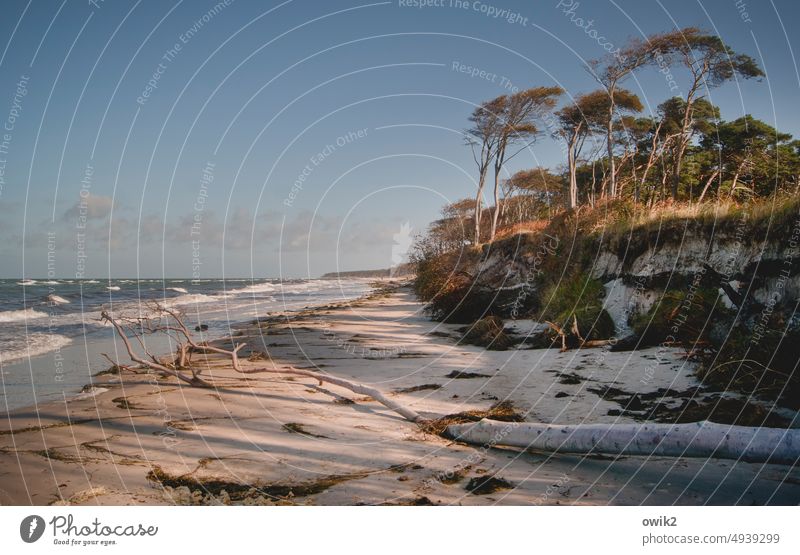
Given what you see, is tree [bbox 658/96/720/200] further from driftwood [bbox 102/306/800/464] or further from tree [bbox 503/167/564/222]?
driftwood [bbox 102/306/800/464]

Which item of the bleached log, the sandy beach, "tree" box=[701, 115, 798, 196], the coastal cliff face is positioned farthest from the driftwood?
"tree" box=[701, 115, 798, 196]

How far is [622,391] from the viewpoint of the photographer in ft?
19.5

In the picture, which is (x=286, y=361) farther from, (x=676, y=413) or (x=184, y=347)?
(x=676, y=413)

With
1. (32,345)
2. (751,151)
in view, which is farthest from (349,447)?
(751,151)

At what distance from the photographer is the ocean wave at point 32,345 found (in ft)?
32.4

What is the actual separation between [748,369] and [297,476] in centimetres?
570

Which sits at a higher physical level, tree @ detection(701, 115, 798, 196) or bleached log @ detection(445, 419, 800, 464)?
tree @ detection(701, 115, 798, 196)
